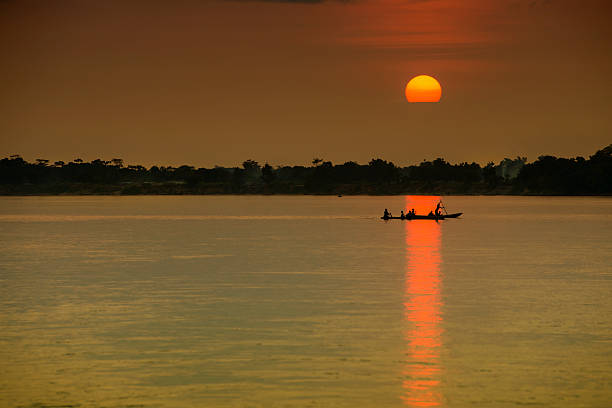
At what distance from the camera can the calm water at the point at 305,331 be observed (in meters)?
21.1

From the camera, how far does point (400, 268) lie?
5306 centimetres

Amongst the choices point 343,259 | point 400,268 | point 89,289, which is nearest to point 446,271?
point 400,268

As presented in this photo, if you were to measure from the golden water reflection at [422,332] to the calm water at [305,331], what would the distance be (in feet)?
0.24

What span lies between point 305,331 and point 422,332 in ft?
11.7

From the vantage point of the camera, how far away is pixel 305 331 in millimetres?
29328

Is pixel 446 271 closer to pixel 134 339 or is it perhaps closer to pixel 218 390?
pixel 134 339

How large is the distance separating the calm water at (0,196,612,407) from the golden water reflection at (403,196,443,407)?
0.24 feet

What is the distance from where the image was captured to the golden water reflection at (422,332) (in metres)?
21.0

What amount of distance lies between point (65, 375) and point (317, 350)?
6.82m

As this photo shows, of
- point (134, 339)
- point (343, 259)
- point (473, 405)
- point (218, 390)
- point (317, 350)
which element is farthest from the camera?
point (343, 259)

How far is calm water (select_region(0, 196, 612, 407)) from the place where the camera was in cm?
2114

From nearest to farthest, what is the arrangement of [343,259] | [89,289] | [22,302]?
[22,302], [89,289], [343,259]

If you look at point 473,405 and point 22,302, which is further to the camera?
point 22,302

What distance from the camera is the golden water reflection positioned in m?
21.0
